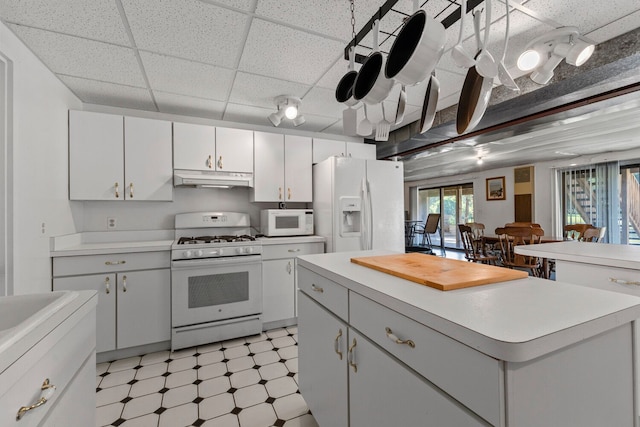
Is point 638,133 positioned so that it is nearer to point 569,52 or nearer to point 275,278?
point 569,52

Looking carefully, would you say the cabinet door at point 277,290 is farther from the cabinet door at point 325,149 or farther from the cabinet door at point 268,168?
the cabinet door at point 325,149

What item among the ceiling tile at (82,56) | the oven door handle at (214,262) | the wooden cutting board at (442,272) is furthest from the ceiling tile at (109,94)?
the wooden cutting board at (442,272)

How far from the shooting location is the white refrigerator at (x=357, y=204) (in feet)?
9.76

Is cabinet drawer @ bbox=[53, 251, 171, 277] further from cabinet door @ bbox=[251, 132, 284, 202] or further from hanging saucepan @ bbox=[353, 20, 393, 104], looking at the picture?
hanging saucepan @ bbox=[353, 20, 393, 104]

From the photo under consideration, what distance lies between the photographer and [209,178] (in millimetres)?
2799

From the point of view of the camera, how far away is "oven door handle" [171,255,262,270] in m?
2.42

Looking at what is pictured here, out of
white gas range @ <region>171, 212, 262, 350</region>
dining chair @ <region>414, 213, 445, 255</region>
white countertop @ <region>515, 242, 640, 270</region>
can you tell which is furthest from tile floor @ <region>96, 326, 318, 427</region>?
dining chair @ <region>414, 213, 445, 255</region>

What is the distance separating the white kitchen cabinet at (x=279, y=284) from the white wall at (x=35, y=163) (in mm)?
1649

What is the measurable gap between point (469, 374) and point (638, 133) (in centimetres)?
553

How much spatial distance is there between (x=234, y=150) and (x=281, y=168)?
54cm

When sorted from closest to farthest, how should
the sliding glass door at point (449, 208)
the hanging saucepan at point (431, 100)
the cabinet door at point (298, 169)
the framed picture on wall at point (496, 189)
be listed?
the hanging saucepan at point (431, 100) → the cabinet door at point (298, 169) → the framed picture on wall at point (496, 189) → the sliding glass door at point (449, 208)

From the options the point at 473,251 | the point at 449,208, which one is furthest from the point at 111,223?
the point at 449,208

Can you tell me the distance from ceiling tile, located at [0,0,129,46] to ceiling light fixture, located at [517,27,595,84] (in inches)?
96.9

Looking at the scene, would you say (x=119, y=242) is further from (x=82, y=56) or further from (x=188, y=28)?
(x=188, y=28)
